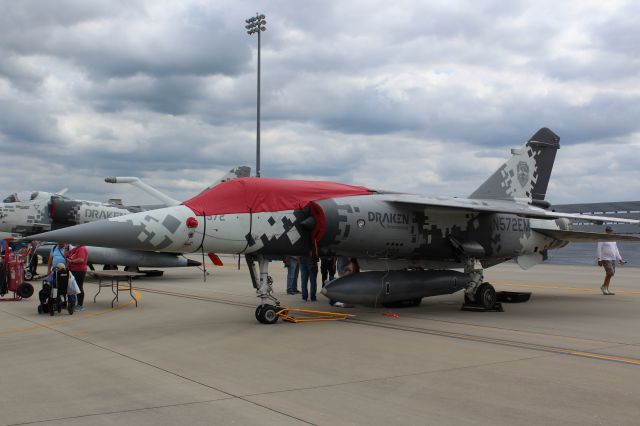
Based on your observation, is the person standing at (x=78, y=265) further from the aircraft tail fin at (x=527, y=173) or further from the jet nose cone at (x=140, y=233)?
the aircraft tail fin at (x=527, y=173)

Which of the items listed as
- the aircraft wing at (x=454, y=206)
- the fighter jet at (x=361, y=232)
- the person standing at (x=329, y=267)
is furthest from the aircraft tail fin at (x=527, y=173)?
the person standing at (x=329, y=267)

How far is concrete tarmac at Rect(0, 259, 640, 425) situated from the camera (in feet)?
16.0

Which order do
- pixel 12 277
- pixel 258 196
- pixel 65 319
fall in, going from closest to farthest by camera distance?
pixel 258 196
pixel 65 319
pixel 12 277

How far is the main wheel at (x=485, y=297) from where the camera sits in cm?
1234

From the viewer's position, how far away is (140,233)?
→ 9.08 meters

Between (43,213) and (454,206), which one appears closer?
(454,206)

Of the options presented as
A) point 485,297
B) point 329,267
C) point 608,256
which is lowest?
point 485,297

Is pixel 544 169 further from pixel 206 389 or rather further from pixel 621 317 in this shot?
pixel 206 389

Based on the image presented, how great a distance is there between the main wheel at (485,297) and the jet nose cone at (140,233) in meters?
6.13

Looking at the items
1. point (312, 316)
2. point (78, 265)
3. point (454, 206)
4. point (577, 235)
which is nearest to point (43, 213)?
point (78, 265)

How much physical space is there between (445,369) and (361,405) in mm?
1760

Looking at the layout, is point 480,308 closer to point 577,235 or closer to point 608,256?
point 577,235

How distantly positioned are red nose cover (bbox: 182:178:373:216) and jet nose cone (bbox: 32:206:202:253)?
0.41 metres

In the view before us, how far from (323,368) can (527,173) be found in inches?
410
